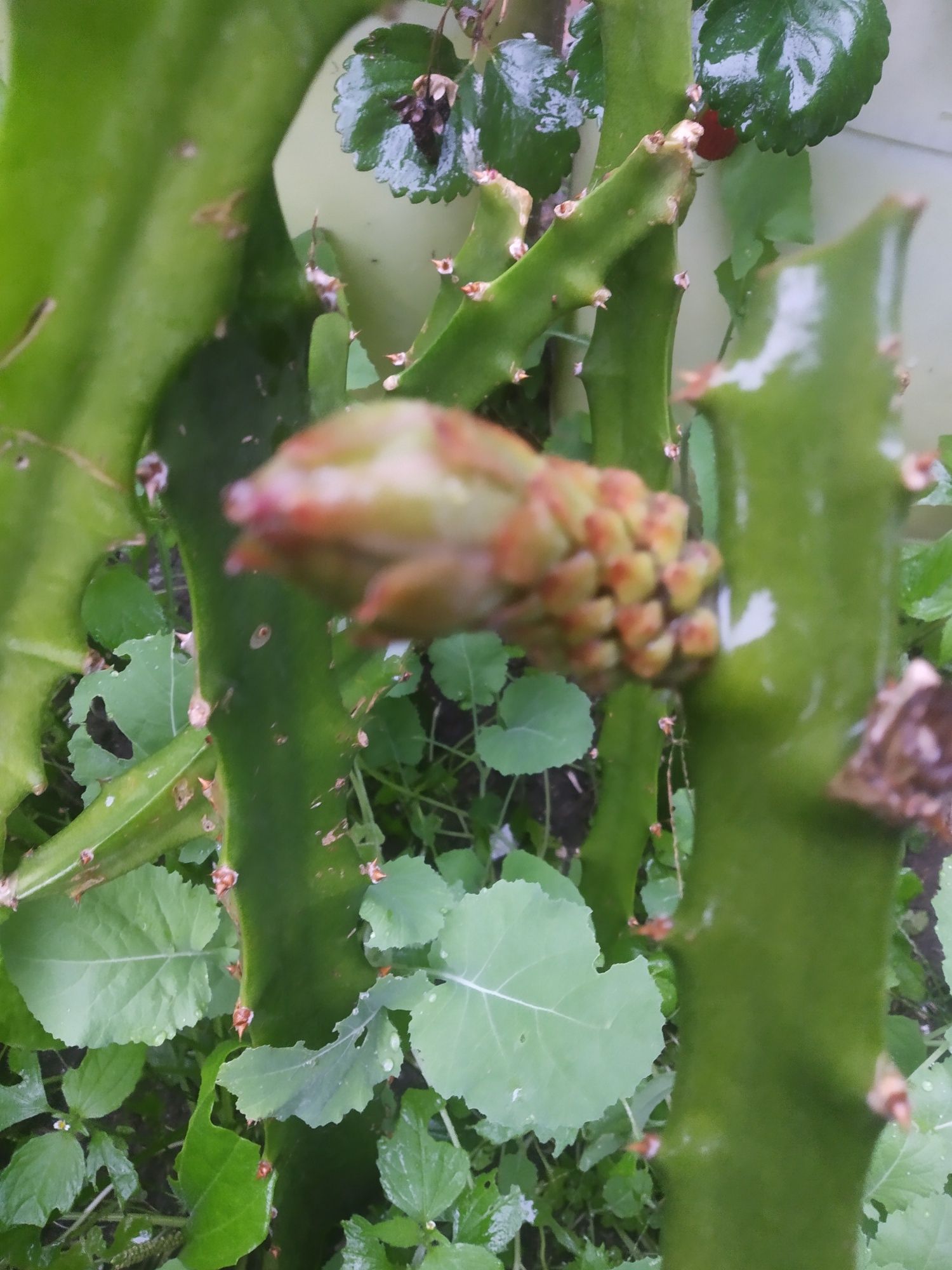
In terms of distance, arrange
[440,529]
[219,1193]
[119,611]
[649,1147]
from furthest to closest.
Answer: [119,611], [219,1193], [649,1147], [440,529]

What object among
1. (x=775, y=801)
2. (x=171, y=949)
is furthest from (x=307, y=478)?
(x=171, y=949)

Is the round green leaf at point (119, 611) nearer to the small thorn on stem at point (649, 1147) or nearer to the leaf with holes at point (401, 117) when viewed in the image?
the leaf with holes at point (401, 117)

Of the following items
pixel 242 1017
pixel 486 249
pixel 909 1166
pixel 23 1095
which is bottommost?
pixel 23 1095

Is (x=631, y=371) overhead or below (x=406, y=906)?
overhead

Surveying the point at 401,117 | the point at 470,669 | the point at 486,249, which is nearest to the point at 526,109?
the point at 401,117

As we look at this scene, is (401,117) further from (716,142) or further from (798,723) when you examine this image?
(798,723)

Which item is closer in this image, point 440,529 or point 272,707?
point 440,529

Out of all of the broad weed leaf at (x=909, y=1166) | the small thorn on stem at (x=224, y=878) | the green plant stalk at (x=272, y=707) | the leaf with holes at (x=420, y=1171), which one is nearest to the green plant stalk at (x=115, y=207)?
the green plant stalk at (x=272, y=707)
